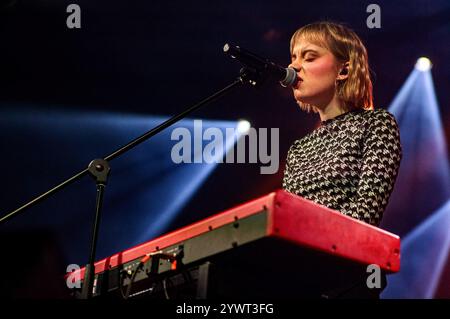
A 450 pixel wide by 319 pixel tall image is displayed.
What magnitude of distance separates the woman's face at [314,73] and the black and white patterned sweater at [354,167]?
108mm

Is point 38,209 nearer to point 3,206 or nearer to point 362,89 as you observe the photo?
point 3,206

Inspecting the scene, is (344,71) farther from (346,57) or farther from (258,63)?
(258,63)

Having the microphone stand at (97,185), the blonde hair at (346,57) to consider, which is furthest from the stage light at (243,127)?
the microphone stand at (97,185)

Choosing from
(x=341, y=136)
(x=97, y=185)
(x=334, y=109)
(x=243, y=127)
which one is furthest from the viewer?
(x=243, y=127)

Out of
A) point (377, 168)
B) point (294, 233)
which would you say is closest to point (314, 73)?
point (377, 168)

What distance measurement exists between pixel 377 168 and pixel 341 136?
0.30m

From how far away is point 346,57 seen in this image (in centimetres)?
231

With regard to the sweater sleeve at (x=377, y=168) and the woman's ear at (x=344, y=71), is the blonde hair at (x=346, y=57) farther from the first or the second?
the sweater sleeve at (x=377, y=168)

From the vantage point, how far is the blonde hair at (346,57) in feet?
7.48

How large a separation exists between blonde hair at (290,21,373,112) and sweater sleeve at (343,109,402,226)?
25 centimetres

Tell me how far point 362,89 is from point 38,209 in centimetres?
330

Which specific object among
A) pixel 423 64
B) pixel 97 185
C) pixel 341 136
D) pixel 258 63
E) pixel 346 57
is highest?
pixel 423 64

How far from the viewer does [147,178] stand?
5.24 metres
